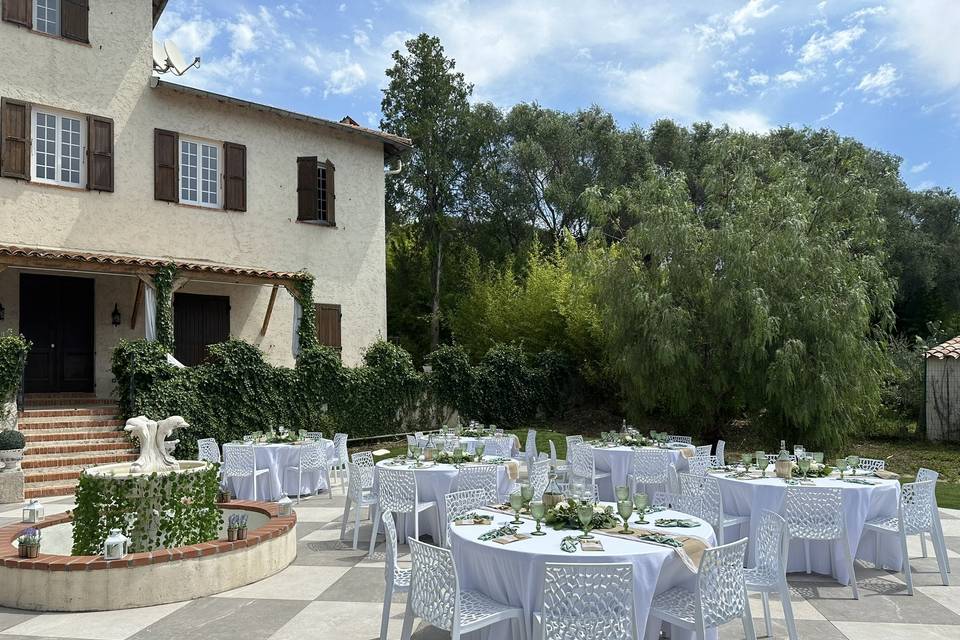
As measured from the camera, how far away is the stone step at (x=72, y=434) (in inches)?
457

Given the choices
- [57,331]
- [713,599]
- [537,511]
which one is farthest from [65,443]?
[713,599]

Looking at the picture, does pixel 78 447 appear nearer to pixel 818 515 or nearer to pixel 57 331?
pixel 57 331

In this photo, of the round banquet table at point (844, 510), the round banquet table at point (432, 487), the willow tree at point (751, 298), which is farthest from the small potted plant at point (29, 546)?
the willow tree at point (751, 298)

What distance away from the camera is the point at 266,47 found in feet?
40.3

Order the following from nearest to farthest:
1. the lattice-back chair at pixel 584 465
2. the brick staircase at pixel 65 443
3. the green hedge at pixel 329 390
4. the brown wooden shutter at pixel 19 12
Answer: the lattice-back chair at pixel 584 465 < the brick staircase at pixel 65 443 < the green hedge at pixel 329 390 < the brown wooden shutter at pixel 19 12

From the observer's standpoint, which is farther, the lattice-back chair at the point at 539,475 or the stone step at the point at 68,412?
the stone step at the point at 68,412

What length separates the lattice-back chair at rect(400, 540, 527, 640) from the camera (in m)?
3.98

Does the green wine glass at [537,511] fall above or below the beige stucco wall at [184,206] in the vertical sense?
below

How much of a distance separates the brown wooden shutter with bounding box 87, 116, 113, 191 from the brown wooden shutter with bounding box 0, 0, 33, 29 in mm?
1886

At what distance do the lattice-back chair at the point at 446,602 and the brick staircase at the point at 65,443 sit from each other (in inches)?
337

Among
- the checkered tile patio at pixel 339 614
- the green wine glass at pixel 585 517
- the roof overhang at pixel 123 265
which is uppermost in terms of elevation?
the roof overhang at pixel 123 265

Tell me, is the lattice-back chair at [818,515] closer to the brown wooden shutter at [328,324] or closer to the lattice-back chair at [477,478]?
the lattice-back chair at [477,478]

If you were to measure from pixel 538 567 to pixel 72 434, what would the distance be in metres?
10.5

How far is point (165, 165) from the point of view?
1505 cm
